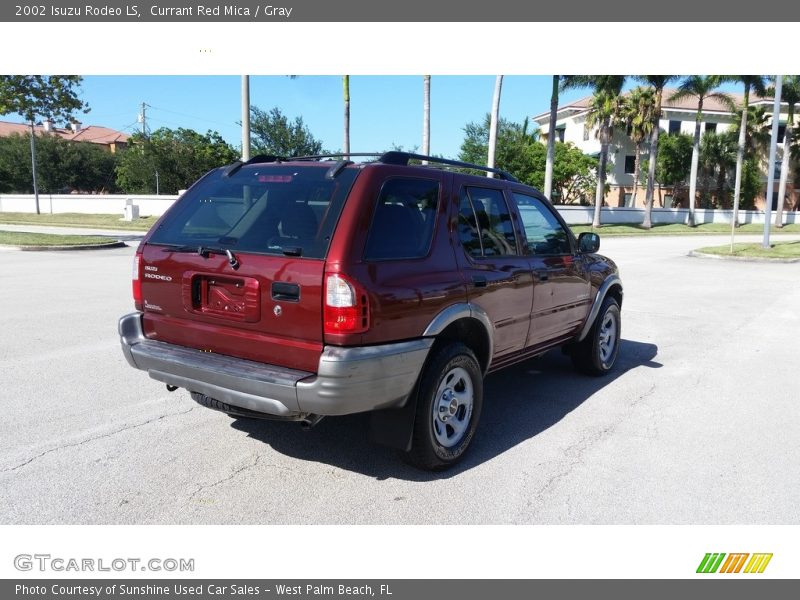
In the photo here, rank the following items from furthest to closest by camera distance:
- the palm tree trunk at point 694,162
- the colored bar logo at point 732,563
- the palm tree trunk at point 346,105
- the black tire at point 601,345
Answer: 1. the palm tree trunk at point 694,162
2. the palm tree trunk at point 346,105
3. the black tire at point 601,345
4. the colored bar logo at point 732,563

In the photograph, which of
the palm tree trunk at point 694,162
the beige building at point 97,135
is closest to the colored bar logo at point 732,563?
the palm tree trunk at point 694,162

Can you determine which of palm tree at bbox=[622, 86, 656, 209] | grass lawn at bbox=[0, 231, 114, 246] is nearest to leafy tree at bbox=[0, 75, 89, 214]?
grass lawn at bbox=[0, 231, 114, 246]

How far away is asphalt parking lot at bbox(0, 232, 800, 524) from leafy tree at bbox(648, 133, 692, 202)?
5195cm

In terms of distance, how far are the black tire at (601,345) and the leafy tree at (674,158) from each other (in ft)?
175

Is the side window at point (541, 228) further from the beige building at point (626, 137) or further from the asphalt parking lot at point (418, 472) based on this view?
the beige building at point (626, 137)

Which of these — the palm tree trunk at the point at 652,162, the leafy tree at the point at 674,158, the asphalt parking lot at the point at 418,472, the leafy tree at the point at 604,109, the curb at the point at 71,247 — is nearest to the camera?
the asphalt parking lot at the point at 418,472

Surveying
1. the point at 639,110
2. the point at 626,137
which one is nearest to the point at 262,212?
the point at 639,110

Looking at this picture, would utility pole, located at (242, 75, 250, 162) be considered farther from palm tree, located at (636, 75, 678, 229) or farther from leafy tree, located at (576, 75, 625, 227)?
palm tree, located at (636, 75, 678, 229)

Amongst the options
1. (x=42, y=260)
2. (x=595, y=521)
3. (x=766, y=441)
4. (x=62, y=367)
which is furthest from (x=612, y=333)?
(x=42, y=260)

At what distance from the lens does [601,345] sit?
6414 millimetres

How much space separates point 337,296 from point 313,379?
18.1 inches

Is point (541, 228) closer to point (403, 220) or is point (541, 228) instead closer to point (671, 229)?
point (403, 220)

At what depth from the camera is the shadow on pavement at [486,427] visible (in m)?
4.19

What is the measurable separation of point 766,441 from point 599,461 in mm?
1467
